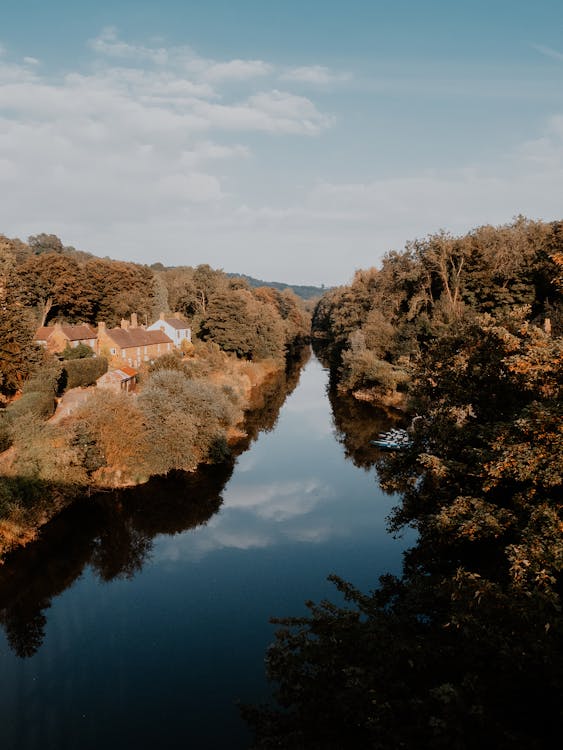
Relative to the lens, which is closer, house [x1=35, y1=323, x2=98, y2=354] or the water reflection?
the water reflection

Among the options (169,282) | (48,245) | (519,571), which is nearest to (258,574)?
(519,571)

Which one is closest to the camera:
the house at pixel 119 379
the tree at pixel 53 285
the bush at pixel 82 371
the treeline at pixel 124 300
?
the bush at pixel 82 371

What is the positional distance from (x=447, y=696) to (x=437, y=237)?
6076 centimetres

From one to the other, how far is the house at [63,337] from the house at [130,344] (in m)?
2.24

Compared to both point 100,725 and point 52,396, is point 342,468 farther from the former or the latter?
point 100,725

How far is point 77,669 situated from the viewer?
1662cm

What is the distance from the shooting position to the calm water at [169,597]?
14.7 m

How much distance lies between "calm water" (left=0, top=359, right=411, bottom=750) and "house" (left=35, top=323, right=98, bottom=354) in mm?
27371

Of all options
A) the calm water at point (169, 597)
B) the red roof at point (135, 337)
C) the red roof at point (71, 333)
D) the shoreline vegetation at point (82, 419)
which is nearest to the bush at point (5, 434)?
the shoreline vegetation at point (82, 419)

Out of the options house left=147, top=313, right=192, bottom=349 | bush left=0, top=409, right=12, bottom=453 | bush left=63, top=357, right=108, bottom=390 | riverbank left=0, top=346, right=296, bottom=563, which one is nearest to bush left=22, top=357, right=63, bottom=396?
riverbank left=0, top=346, right=296, bottom=563

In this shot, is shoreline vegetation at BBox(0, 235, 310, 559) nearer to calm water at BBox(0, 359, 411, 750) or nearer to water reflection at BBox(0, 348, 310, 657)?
water reflection at BBox(0, 348, 310, 657)

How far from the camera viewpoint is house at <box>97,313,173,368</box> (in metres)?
52.8

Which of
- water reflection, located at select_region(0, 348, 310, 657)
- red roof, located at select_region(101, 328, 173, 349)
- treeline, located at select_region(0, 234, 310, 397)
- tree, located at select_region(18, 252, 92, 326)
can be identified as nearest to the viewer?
water reflection, located at select_region(0, 348, 310, 657)

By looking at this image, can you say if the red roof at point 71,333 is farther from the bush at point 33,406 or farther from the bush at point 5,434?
the bush at point 5,434
